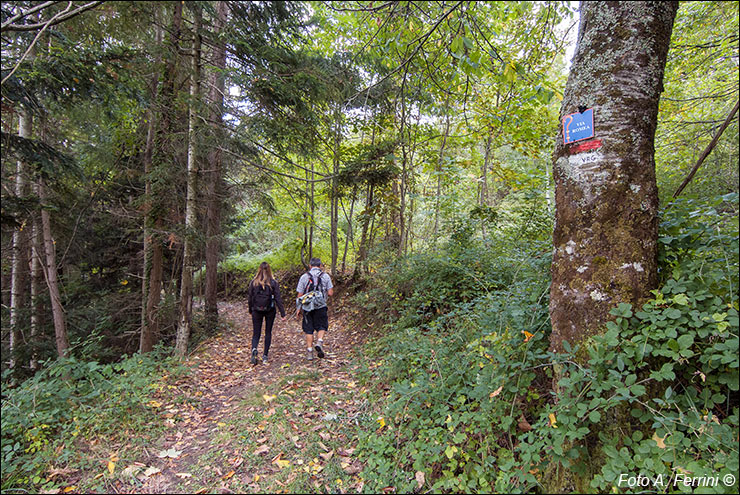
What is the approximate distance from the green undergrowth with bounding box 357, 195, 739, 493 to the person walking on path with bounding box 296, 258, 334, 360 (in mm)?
3066

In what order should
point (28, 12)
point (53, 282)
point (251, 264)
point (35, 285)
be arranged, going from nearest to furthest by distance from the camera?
point (28, 12) < point (53, 282) < point (35, 285) < point (251, 264)

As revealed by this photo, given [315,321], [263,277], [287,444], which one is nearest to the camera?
[287,444]

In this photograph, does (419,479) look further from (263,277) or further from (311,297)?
(263,277)

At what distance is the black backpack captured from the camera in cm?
591

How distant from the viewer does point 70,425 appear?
3.66 metres

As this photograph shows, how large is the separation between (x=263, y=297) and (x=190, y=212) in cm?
226

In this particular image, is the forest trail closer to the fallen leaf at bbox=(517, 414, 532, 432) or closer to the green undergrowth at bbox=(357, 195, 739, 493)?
the green undergrowth at bbox=(357, 195, 739, 493)

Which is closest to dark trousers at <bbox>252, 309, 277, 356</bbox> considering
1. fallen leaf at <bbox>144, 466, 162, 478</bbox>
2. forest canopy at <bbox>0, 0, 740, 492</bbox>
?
forest canopy at <bbox>0, 0, 740, 492</bbox>

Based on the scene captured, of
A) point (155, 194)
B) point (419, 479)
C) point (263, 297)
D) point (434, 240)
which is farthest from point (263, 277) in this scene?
point (419, 479)

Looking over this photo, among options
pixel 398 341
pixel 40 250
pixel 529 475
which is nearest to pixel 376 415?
pixel 398 341

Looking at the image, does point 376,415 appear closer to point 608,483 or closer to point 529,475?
point 529,475

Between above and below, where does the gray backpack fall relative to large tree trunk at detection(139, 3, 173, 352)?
below

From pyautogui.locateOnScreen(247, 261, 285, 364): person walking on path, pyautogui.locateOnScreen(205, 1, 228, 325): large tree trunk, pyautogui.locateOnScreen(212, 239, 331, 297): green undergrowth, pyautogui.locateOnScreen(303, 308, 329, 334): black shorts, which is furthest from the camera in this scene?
pyautogui.locateOnScreen(212, 239, 331, 297): green undergrowth

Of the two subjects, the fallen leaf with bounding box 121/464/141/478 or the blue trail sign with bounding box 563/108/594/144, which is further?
the fallen leaf with bounding box 121/464/141/478
